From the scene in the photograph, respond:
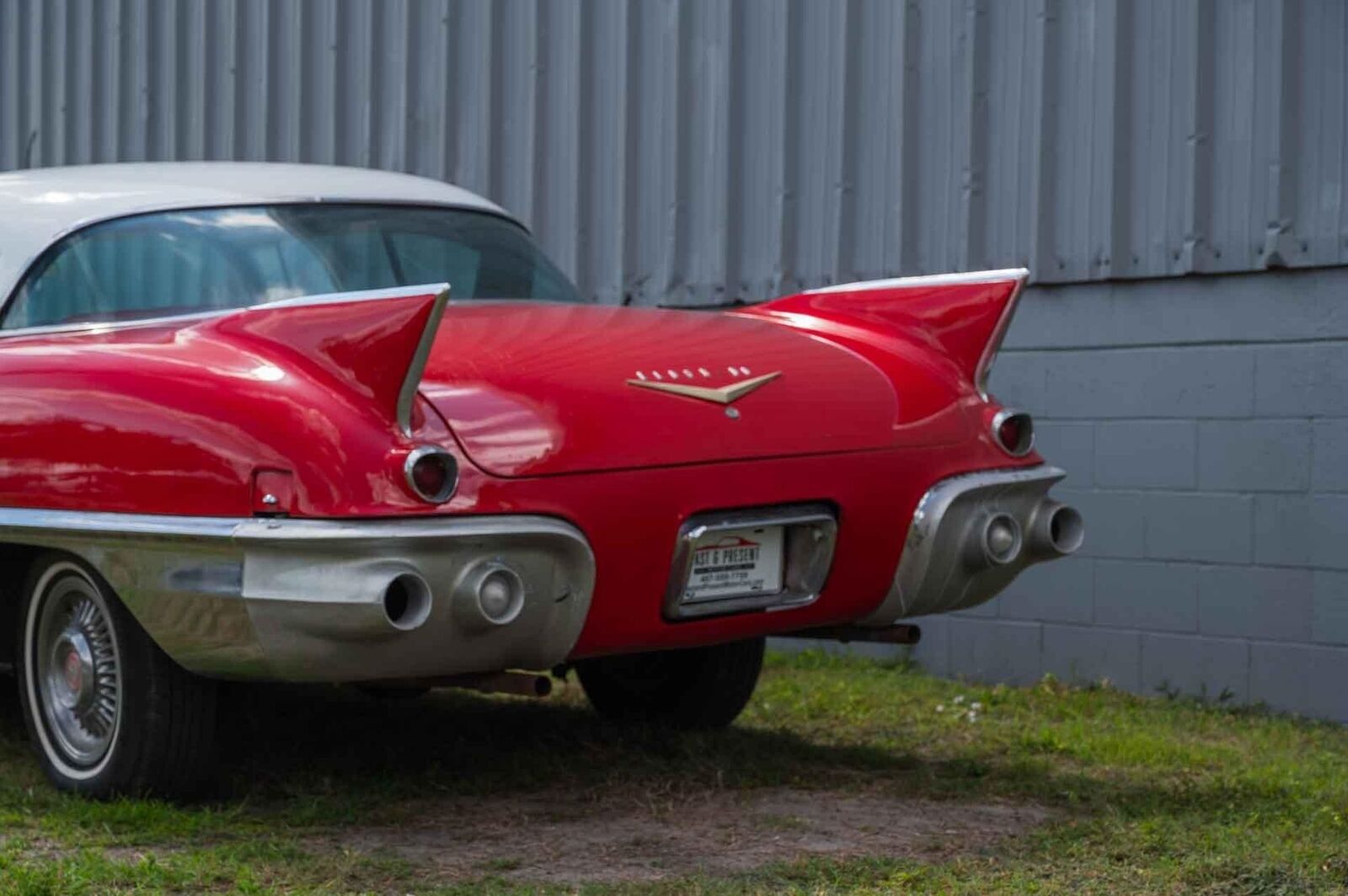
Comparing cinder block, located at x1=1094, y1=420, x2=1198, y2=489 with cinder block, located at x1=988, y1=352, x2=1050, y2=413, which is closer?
cinder block, located at x1=1094, y1=420, x2=1198, y2=489

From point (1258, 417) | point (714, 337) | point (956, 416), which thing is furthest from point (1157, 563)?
point (714, 337)

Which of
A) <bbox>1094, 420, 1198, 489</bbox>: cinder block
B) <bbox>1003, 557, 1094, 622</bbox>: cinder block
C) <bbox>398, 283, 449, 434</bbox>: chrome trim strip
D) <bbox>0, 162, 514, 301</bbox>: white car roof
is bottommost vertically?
<bbox>1003, 557, 1094, 622</bbox>: cinder block

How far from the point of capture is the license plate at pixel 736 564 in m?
4.55

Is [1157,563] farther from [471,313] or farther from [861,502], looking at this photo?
[471,313]

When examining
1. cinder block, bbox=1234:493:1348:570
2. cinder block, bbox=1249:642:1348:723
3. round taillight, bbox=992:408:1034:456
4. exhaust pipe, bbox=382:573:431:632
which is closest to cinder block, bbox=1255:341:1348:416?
cinder block, bbox=1234:493:1348:570

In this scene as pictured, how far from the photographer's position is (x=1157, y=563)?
674 cm

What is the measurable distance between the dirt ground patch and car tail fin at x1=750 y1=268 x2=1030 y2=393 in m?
1.15

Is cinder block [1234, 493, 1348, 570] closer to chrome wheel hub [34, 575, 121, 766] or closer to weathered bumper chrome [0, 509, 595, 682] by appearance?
weathered bumper chrome [0, 509, 595, 682]

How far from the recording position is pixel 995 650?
7215mm

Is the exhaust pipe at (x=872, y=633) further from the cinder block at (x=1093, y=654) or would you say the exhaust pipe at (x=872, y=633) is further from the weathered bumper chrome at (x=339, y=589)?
the cinder block at (x=1093, y=654)

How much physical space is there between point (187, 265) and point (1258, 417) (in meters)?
3.35

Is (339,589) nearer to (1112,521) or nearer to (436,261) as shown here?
(436,261)

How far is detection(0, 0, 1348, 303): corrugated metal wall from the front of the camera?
21.4 ft

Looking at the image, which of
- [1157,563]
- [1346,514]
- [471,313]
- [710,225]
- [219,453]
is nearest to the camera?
[219,453]
